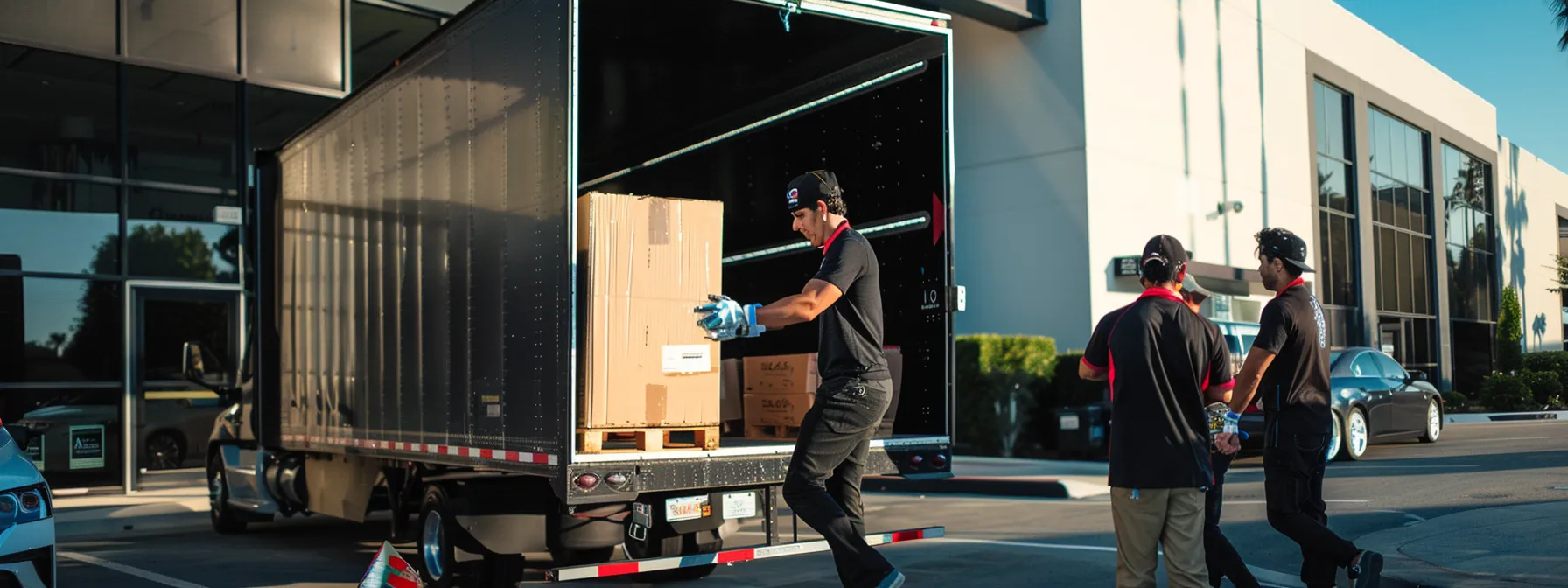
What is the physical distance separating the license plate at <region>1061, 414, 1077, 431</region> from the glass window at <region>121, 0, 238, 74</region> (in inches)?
463

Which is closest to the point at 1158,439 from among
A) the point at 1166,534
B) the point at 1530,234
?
the point at 1166,534

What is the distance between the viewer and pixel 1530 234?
46.6 m

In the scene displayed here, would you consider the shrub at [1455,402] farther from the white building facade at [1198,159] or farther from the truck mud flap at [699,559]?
the truck mud flap at [699,559]

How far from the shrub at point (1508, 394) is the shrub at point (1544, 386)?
0.19 m

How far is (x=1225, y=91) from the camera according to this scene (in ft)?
80.0

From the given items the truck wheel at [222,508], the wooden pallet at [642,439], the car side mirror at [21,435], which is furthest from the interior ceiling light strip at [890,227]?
the truck wheel at [222,508]

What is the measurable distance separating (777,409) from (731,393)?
56 centimetres

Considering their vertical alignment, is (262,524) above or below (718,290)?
below

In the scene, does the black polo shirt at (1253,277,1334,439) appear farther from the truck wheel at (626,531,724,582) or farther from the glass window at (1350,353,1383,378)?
the glass window at (1350,353,1383,378)

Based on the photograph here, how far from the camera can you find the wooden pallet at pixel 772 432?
25.3ft

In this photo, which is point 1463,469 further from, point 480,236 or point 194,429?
point 194,429

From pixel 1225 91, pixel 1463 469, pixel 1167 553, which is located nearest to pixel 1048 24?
pixel 1225 91

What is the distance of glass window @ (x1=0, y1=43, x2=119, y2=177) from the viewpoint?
1491 cm

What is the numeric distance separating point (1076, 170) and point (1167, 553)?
637 inches
